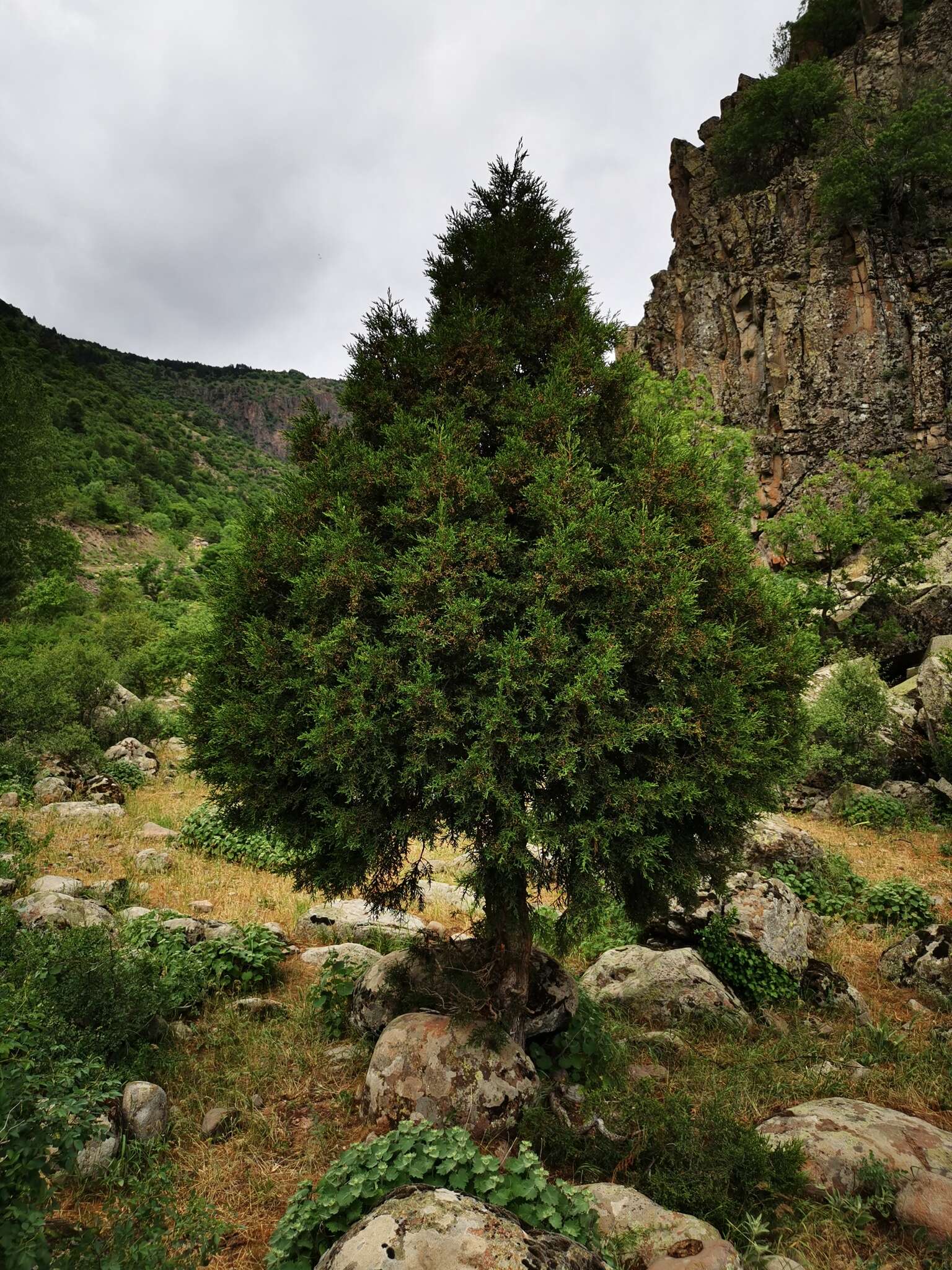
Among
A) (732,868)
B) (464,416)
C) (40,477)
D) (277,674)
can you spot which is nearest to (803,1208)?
(732,868)

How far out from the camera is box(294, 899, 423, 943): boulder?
322 inches

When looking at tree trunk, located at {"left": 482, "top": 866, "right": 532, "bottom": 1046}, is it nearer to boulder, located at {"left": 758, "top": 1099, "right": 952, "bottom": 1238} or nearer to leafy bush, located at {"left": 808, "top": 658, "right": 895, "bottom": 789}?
boulder, located at {"left": 758, "top": 1099, "right": 952, "bottom": 1238}

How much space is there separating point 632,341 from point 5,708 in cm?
3620

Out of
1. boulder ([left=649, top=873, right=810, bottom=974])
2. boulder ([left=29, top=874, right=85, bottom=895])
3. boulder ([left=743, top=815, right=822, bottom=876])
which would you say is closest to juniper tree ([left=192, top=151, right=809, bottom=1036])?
boulder ([left=649, top=873, right=810, bottom=974])

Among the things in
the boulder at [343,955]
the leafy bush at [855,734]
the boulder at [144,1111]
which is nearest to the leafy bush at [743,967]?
the boulder at [343,955]

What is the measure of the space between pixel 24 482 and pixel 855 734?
980 inches

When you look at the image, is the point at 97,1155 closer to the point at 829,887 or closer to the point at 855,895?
the point at 829,887

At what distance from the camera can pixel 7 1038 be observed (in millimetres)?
3303

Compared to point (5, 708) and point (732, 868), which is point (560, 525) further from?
point (5, 708)

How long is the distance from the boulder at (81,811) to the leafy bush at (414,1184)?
10.3 m

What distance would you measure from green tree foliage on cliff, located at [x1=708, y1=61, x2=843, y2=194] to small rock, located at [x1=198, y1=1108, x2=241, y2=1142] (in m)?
50.1

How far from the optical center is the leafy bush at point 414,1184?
9.63ft

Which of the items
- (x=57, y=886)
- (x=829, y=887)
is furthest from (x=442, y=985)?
(x=829, y=887)

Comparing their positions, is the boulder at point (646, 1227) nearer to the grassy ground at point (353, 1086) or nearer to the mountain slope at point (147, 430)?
the grassy ground at point (353, 1086)
